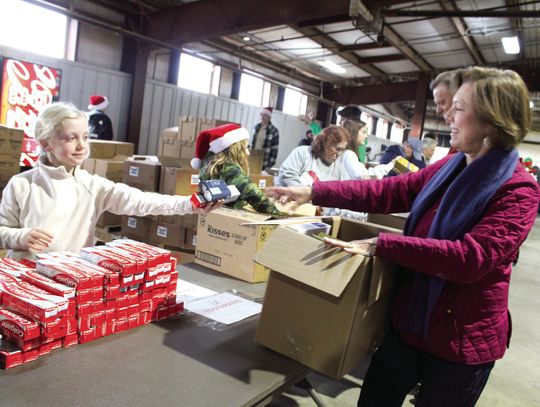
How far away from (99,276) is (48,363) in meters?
0.23

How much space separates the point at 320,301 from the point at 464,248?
1.24ft

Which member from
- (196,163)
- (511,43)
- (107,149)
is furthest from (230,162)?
(511,43)

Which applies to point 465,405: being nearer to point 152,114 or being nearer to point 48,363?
point 48,363

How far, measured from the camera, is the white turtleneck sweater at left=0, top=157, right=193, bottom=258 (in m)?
1.57

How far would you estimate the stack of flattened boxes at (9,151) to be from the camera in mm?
3580

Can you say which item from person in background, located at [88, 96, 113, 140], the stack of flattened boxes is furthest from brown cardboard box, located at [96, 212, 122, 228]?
person in background, located at [88, 96, 113, 140]

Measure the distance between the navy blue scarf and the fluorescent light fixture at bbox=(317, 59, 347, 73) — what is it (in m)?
9.59

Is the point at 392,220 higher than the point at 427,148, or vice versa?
the point at 427,148

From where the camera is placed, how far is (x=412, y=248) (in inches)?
Result: 39.8

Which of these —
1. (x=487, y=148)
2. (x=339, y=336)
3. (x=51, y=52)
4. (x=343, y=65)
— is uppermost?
(x=343, y=65)

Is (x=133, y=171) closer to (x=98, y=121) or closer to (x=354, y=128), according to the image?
(x=354, y=128)

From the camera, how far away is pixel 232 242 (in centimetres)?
179

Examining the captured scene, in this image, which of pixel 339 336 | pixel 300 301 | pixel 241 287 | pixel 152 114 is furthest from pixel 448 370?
pixel 152 114

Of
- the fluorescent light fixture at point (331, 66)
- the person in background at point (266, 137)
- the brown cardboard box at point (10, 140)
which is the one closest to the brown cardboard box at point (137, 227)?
the brown cardboard box at point (10, 140)
